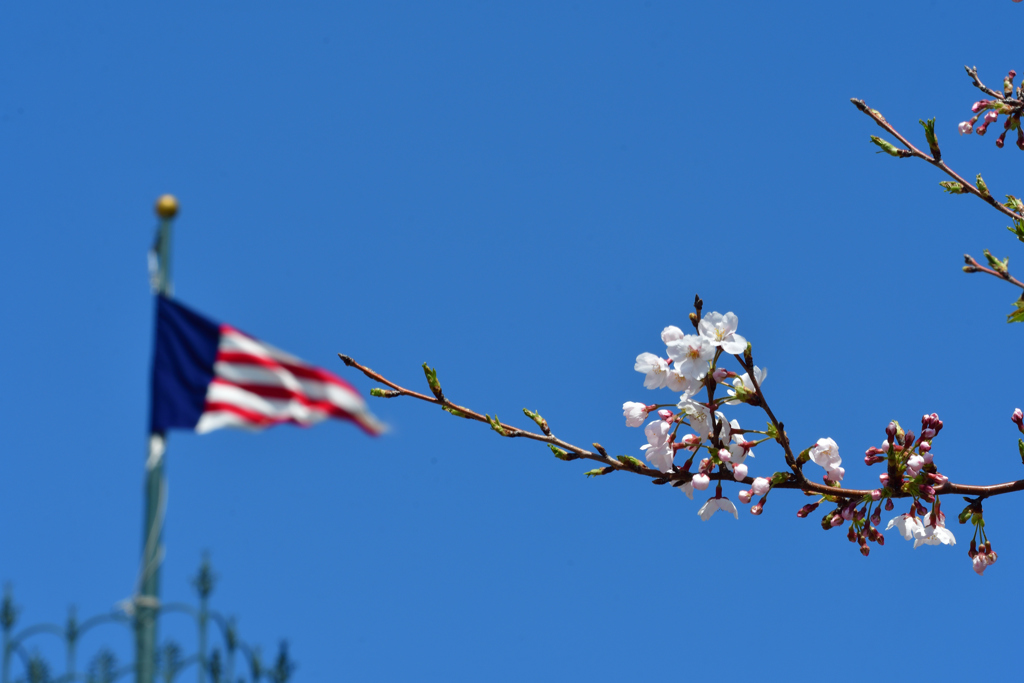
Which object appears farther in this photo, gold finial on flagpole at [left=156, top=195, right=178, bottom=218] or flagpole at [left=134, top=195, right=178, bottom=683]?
gold finial on flagpole at [left=156, top=195, right=178, bottom=218]

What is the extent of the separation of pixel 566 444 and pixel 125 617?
8571 millimetres

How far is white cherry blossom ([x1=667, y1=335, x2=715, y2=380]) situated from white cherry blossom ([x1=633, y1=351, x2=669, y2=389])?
136 mm

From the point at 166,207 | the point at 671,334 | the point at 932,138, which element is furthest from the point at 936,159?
the point at 166,207

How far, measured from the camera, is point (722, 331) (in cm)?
237

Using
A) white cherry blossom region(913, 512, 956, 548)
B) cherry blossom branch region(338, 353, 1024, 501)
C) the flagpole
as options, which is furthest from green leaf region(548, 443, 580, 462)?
the flagpole

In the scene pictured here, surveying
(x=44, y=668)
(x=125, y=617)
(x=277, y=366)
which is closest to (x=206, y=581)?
(x=125, y=617)

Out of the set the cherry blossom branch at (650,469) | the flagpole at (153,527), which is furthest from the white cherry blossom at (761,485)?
the flagpole at (153,527)

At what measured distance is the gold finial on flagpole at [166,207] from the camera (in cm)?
1300

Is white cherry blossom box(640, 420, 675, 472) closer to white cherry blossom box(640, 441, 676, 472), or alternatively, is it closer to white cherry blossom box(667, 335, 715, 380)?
white cherry blossom box(640, 441, 676, 472)

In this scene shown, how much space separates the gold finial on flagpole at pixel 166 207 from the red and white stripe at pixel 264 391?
1.59 m

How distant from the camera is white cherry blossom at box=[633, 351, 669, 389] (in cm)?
258

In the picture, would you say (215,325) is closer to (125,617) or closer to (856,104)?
(125,617)

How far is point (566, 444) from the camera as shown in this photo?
96.9 inches

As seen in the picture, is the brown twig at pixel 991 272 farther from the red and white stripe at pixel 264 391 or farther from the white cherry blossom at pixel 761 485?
the red and white stripe at pixel 264 391
